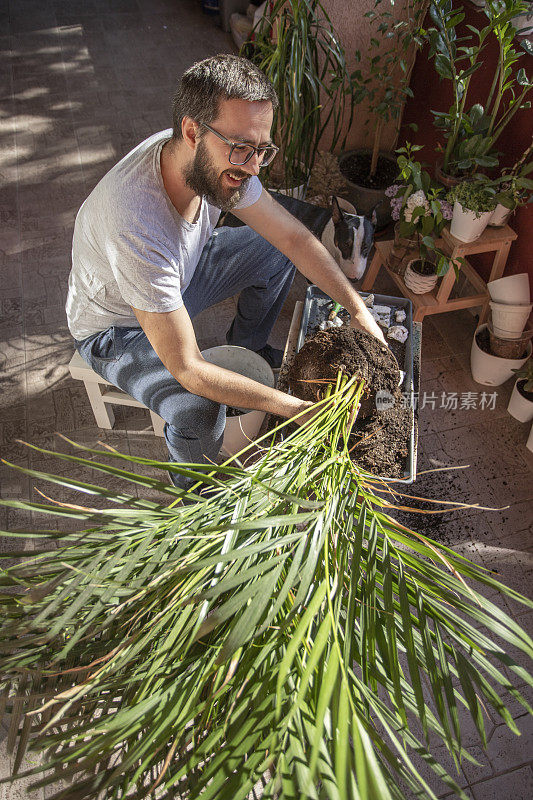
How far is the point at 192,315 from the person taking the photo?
69.6 inches

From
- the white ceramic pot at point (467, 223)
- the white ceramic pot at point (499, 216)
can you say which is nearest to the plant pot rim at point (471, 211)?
the white ceramic pot at point (467, 223)

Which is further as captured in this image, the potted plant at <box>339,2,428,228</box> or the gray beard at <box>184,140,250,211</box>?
the potted plant at <box>339,2,428,228</box>

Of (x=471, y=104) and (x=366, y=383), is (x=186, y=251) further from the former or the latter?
(x=471, y=104)

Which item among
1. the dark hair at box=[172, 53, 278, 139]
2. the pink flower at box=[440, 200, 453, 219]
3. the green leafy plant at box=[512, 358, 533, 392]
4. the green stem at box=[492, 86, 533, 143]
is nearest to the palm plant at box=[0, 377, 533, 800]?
the dark hair at box=[172, 53, 278, 139]

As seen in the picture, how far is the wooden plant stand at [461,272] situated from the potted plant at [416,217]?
37mm

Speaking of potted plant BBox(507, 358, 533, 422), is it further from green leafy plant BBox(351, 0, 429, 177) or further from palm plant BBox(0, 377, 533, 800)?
palm plant BBox(0, 377, 533, 800)

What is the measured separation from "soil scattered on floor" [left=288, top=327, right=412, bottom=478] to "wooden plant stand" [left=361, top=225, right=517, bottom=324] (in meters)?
0.74

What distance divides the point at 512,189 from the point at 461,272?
496 millimetres

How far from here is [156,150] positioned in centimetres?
138

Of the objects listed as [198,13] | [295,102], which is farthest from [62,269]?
[198,13]

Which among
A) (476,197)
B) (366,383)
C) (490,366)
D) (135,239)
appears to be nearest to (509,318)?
(490,366)

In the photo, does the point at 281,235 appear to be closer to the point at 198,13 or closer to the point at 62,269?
the point at 62,269

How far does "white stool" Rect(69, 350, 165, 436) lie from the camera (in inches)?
69.9

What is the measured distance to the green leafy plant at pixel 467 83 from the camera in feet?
5.34
